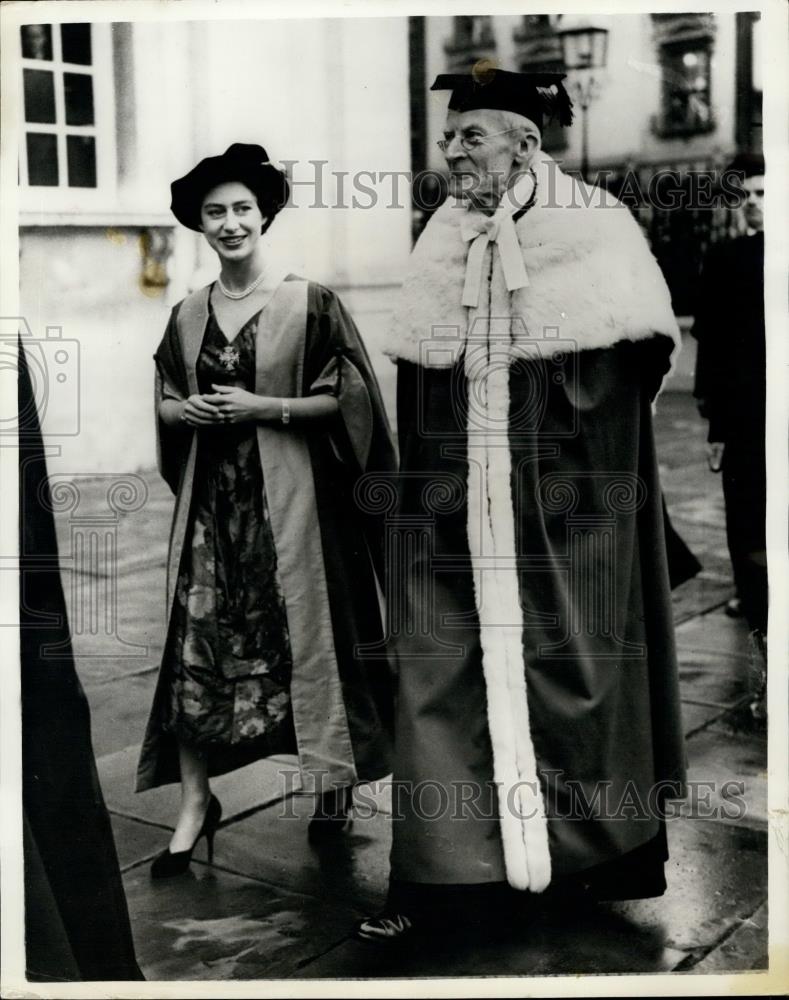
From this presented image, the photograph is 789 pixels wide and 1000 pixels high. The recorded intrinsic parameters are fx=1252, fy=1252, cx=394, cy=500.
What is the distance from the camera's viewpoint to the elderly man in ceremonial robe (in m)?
2.76

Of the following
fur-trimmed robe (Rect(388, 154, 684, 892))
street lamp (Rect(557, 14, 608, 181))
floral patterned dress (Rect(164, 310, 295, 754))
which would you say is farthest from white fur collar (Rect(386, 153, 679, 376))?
floral patterned dress (Rect(164, 310, 295, 754))

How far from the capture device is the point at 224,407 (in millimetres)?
2832

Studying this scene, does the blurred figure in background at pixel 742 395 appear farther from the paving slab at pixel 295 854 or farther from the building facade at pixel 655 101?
the paving slab at pixel 295 854

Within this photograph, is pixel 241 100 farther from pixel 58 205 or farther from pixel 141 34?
pixel 58 205

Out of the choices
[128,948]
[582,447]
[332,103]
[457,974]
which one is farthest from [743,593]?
[128,948]

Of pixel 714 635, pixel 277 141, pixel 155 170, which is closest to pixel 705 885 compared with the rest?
pixel 714 635

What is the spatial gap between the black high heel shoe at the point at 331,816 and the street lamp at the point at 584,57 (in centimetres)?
152

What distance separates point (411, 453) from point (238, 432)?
15.7 inches

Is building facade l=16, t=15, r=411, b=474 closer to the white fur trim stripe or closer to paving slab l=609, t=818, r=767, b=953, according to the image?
the white fur trim stripe

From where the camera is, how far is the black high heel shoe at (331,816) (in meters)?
2.93

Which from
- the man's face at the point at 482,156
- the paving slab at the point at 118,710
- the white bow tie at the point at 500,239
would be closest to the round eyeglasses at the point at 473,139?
the man's face at the point at 482,156

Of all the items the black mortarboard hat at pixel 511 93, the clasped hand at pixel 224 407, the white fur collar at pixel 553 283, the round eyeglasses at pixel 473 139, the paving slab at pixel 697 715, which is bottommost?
the paving slab at pixel 697 715

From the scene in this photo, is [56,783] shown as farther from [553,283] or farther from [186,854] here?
[553,283]

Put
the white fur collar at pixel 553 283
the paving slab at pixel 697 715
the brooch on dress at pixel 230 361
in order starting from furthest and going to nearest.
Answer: the paving slab at pixel 697 715 → the brooch on dress at pixel 230 361 → the white fur collar at pixel 553 283
